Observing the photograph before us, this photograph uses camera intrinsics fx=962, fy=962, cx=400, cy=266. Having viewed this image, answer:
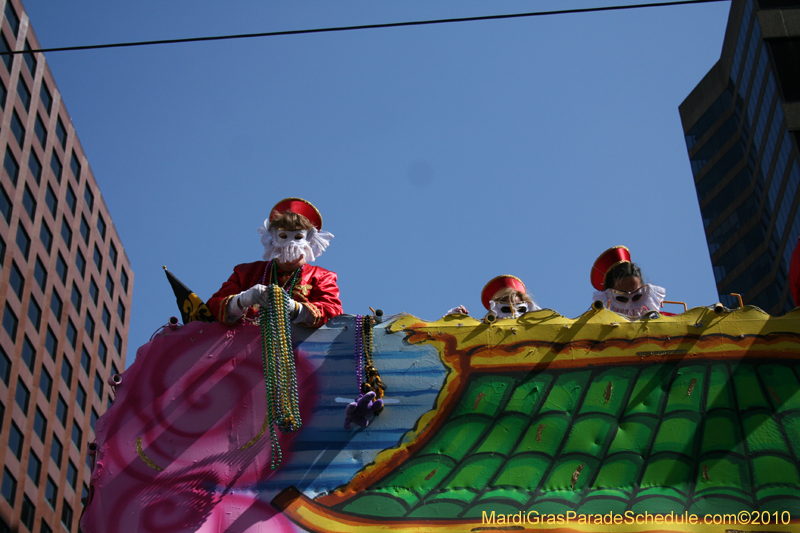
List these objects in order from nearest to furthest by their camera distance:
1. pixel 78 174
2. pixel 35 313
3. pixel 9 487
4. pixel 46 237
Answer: pixel 9 487, pixel 35 313, pixel 46 237, pixel 78 174

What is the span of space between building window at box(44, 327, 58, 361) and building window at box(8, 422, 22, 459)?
5215mm

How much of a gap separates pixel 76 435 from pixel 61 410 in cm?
251

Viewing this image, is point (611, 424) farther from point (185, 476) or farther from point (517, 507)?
point (185, 476)

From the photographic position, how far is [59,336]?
43594 millimetres

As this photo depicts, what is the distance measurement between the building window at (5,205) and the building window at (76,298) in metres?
7.78

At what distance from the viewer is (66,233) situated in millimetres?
46000

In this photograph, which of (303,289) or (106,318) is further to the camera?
(106,318)

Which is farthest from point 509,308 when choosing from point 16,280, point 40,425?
point 40,425

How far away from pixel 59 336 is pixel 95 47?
37.2m

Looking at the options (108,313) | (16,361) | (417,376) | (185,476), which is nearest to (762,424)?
(417,376)

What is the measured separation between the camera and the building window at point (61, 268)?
1750 inches

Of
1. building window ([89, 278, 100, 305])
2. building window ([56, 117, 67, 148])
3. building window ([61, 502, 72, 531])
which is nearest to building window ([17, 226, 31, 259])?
building window ([56, 117, 67, 148])

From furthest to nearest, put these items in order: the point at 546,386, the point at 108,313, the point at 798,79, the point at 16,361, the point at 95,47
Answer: the point at 108,313 < the point at 16,361 < the point at 798,79 < the point at 95,47 < the point at 546,386

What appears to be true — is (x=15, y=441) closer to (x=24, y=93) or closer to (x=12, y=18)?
(x=24, y=93)
